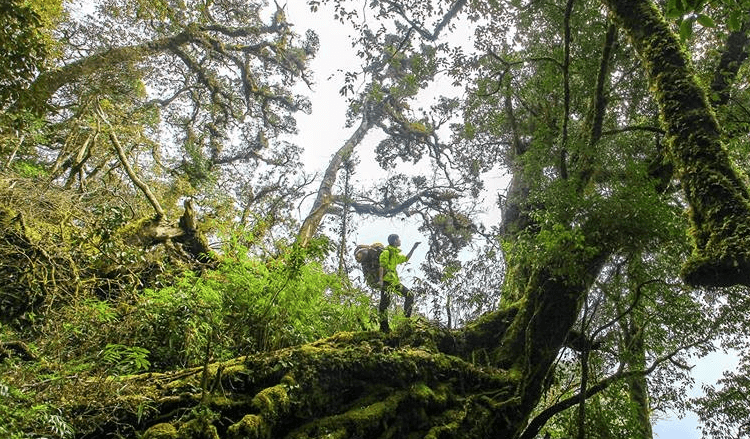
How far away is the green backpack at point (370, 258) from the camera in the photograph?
31.7 feet

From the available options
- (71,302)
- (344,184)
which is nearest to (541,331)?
(71,302)

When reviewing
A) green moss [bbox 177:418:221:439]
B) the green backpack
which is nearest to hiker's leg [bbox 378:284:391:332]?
green moss [bbox 177:418:221:439]

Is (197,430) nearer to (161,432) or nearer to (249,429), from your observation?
(161,432)

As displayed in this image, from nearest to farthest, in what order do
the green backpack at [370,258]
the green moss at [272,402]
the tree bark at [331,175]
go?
1. the green moss at [272,402]
2. the green backpack at [370,258]
3. the tree bark at [331,175]

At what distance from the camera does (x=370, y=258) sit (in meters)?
9.95

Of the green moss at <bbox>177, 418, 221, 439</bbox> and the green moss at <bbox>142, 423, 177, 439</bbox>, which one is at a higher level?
the green moss at <bbox>177, 418, 221, 439</bbox>

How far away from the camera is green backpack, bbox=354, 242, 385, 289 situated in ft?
31.7

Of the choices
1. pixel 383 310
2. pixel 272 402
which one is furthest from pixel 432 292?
pixel 272 402

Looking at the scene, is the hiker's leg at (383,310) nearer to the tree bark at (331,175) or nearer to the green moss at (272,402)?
the green moss at (272,402)

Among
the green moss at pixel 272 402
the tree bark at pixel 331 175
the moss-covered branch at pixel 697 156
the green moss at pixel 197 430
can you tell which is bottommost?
the green moss at pixel 197 430

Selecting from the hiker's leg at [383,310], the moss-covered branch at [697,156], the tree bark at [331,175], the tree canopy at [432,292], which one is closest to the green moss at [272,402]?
the tree canopy at [432,292]

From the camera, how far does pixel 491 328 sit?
5.69 metres

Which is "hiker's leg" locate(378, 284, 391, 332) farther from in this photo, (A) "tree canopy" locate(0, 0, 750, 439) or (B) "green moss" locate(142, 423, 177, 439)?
(B) "green moss" locate(142, 423, 177, 439)

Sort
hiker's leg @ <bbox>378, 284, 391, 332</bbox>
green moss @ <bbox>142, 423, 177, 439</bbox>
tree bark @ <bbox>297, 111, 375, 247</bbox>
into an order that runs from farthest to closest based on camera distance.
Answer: tree bark @ <bbox>297, 111, 375, 247</bbox> < hiker's leg @ <bbox>378, 284, 391, 332</bbox> < green moss @ <bbox>142, 423, 177, 439</bbox>
